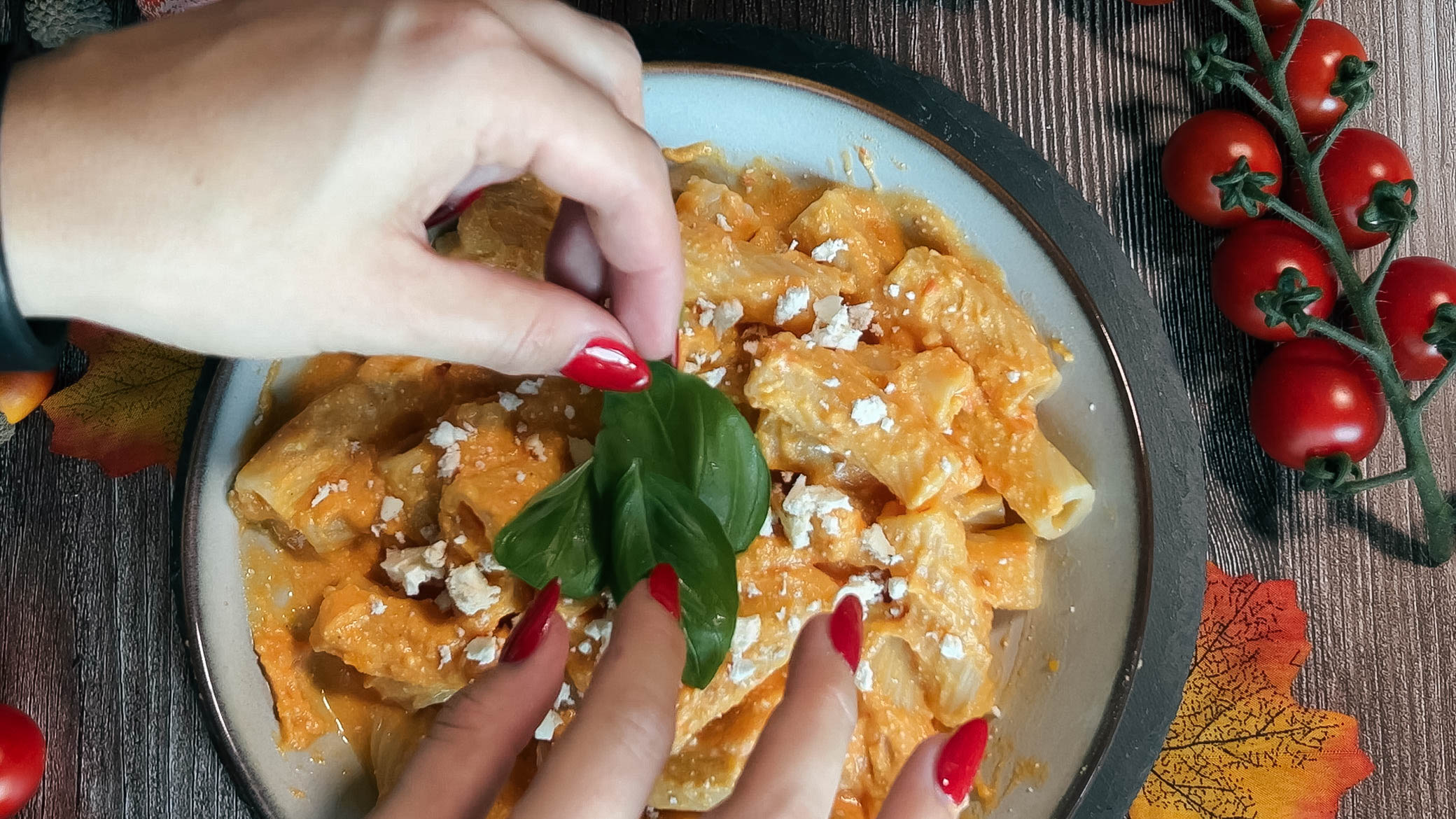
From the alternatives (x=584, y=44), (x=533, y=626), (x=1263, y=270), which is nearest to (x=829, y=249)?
(x=584, y=44)

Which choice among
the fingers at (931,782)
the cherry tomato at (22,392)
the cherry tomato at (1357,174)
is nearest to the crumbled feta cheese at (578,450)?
the fingers at (931,782)

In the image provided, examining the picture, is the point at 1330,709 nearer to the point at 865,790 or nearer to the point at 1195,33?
the point at 865,790

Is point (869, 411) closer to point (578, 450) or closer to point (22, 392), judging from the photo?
point (578, 450)

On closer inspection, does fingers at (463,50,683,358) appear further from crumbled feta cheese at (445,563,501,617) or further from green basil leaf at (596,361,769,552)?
crumbled feta cheese at (445,563,501,617)

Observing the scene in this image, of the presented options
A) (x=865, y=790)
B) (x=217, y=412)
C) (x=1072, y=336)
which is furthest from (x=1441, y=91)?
(x=217, y=412)

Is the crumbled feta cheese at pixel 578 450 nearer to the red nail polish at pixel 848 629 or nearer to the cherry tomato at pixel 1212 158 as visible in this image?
the red nail polish at pixel 848 629

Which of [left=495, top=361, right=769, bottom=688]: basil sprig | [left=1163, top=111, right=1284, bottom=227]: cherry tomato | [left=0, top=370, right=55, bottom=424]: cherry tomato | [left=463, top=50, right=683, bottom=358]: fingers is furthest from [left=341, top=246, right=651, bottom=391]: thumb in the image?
[left=1163, top=111, right=1284, bottom=227]: cherry tomato
